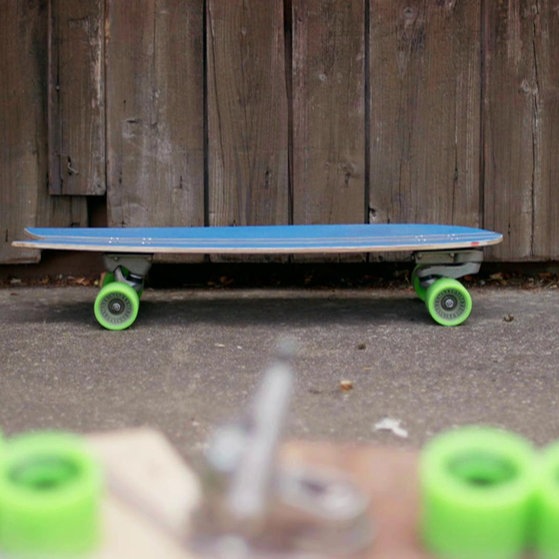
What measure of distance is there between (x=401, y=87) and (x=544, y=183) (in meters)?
0.91

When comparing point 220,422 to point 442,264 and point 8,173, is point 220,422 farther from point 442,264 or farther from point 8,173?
point 8,173

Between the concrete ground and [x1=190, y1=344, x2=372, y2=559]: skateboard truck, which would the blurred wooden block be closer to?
[x1=190, y1=344, x2=372, y2=559]: skateboard truck

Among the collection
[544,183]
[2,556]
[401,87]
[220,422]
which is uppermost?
[401,87]

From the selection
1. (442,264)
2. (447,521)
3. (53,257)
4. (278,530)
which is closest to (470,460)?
(447,521)

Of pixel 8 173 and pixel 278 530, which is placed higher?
pixel 8 173

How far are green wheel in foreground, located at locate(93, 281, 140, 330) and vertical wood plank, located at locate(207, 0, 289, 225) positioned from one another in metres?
0.85

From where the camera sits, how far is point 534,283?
5461mm

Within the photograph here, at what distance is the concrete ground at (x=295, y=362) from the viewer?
3.27m

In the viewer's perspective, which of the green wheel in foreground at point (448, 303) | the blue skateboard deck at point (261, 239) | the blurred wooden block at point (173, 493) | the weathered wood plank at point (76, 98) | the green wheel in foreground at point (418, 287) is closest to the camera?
the blurred wooden block at point (173, 493)

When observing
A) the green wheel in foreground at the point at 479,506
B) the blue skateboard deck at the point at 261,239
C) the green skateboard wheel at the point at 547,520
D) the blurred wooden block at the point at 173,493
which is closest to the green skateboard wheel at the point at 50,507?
→ the blurred wooden block at the point at 173,493

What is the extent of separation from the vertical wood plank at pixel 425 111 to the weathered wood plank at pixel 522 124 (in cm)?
8

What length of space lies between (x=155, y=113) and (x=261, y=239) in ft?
3.29

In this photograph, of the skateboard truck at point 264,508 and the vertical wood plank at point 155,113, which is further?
the vertical wood plank at point 155,113

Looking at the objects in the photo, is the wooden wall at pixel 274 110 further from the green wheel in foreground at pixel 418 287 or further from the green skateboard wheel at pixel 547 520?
the green skateboard wheel at pixel 547 520
